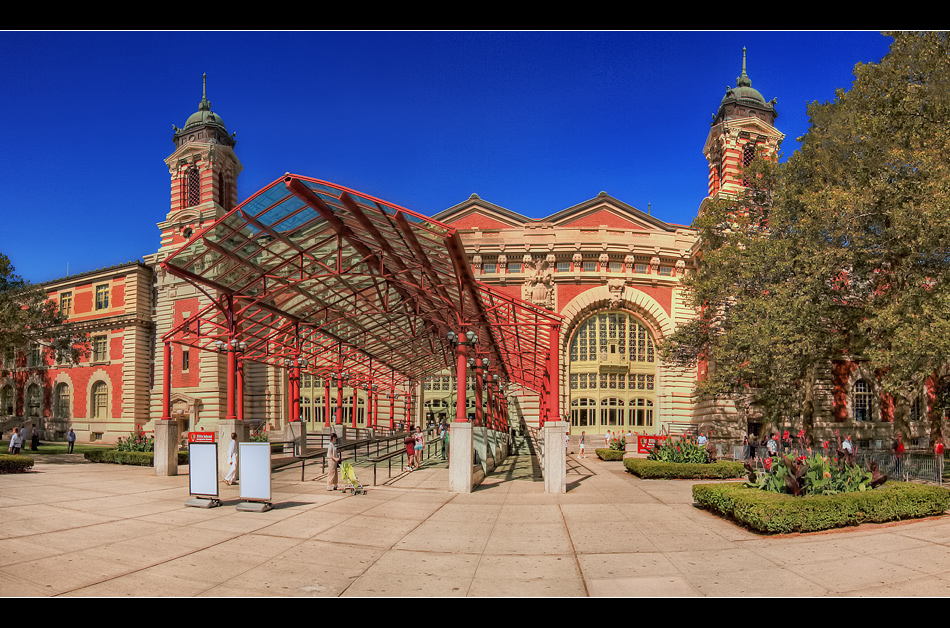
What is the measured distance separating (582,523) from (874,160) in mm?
19239

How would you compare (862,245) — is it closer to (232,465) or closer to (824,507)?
(824,507)

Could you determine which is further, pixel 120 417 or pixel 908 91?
pixel 120 417

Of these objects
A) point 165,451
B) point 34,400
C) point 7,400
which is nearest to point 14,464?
point 165,451

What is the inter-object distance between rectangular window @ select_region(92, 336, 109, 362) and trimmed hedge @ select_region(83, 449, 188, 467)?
28.8 m

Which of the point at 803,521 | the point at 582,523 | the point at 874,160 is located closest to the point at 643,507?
the point at 582,523

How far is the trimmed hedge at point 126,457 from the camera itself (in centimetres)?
2448

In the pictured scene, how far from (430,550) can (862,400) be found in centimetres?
4286

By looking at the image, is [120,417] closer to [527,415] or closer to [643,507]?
[527,415]

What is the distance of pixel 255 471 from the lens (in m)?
13.2

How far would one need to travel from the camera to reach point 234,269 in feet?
66.0

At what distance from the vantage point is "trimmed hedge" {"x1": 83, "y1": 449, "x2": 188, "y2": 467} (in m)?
24.5

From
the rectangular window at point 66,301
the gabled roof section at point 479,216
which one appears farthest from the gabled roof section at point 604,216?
the rectangular window at point 66,301

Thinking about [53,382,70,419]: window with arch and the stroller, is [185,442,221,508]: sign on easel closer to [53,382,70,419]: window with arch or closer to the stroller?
the stroller

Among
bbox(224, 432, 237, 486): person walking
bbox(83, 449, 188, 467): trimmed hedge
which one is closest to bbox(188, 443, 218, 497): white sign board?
bbox(224, 432, 237, 486): person walking
